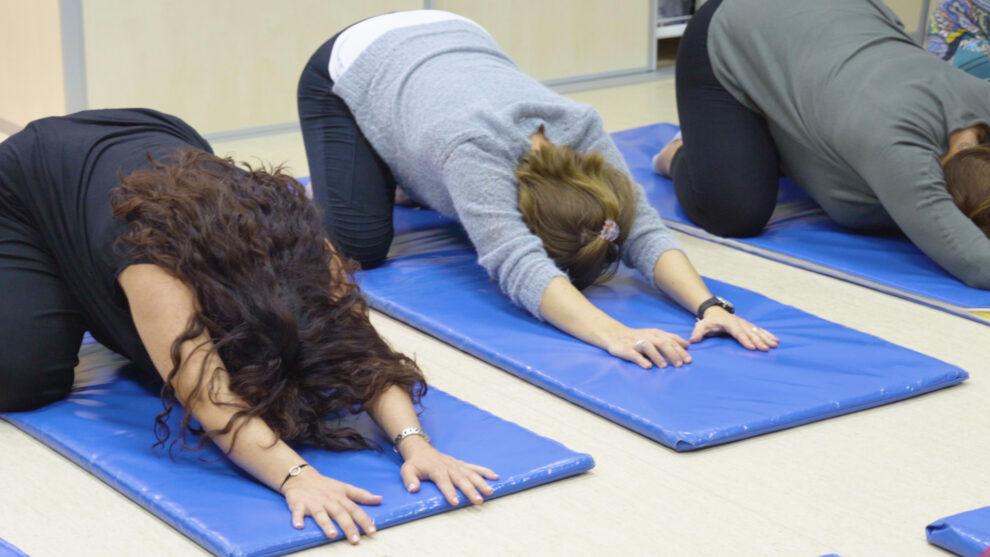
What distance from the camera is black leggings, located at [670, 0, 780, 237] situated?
138 inches

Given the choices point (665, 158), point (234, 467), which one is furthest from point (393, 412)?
point (665, 158)

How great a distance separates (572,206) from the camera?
8.89ft

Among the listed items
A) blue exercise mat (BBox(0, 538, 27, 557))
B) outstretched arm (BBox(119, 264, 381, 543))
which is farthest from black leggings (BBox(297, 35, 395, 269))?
blue exercise mat (BBox(0, 538, 27, 557))

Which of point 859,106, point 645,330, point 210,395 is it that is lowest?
point 645,330

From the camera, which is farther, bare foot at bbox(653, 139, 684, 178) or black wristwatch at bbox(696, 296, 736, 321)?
bare foot at bbox(653, 139, 684, 178)

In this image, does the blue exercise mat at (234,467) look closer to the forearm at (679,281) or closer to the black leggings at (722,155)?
the forearm at (679,281)

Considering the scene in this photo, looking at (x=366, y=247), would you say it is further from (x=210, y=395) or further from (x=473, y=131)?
(x=210, y=395)

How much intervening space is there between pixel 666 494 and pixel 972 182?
1430 mm

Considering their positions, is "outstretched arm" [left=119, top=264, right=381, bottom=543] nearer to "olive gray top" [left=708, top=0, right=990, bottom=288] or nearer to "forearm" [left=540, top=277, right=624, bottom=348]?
"forearm" [left=540, top=277, right=624, bottom=348]

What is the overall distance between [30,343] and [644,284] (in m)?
1.50

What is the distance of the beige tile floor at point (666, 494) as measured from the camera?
76.8 inches

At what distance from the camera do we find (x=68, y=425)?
226 centimetres

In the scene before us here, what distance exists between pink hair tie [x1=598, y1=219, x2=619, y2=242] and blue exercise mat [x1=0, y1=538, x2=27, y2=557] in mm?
1382

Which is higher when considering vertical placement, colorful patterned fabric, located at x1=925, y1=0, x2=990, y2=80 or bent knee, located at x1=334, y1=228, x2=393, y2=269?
colorful patterned fabric, located at x1=925, y1=0, x2=990, y2=80
